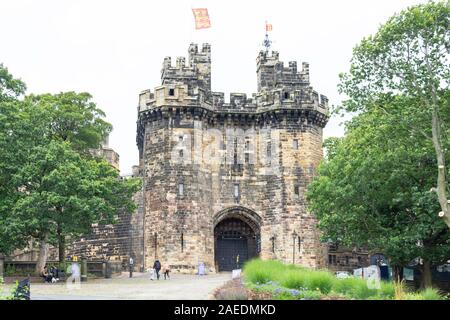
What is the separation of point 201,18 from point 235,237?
15059mm

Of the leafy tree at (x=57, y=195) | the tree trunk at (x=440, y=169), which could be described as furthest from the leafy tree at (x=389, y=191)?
the leafy tree at (x=57, y=195)

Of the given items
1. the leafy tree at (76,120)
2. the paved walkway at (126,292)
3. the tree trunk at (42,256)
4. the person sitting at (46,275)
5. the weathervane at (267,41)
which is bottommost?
the paved walkway at (126,292)

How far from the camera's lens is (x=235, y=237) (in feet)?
156

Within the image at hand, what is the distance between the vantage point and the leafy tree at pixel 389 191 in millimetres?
30219

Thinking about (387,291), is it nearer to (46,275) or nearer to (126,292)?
(126,292)

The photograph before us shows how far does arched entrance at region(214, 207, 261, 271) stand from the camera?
46.2m

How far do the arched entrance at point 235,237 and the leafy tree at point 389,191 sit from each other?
42.6ft

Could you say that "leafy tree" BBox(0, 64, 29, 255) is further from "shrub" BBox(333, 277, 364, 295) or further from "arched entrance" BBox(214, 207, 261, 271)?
"shrub" BBox(333, 277, 364, 295)

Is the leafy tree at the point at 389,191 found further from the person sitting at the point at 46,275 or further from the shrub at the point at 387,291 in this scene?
the person sitting at the point at 46,275

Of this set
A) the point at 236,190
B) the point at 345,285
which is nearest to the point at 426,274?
the point at 345,285

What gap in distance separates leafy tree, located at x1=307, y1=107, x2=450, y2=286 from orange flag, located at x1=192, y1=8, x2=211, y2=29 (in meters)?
17.6

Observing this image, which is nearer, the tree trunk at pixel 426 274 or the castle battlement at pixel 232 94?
the tree trunk at pixel 426 274

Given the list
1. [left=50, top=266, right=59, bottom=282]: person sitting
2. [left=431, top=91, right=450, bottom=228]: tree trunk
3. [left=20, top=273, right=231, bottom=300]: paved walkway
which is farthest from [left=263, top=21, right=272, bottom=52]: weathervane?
[left=20, top=273, right=231, bottom=300]: paved walkway
